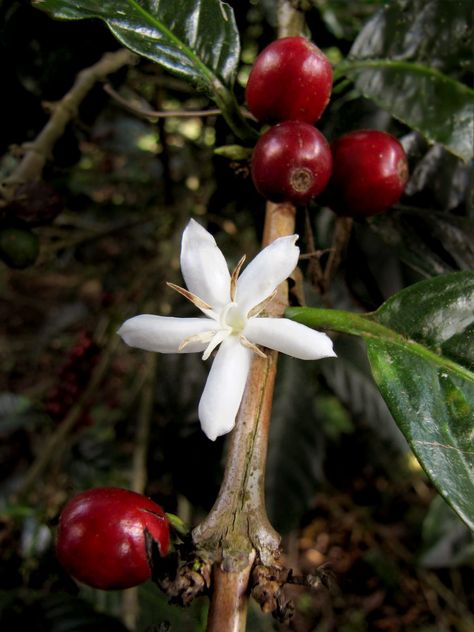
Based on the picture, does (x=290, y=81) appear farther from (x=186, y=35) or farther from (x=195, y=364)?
(x=195, y=364)

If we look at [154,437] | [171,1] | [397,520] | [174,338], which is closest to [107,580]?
[174,338]

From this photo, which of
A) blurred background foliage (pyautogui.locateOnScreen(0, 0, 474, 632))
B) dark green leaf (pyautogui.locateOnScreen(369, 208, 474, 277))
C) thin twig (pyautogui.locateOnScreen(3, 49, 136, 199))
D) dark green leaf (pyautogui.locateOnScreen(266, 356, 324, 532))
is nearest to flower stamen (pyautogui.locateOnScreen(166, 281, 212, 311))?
blurred background foliage (pyautogui.locateOnScreen(0, 0, 474, 632))

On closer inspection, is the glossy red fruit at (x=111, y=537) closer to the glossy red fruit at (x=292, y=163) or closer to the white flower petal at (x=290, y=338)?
the white flower petal at (x=290, y=338)

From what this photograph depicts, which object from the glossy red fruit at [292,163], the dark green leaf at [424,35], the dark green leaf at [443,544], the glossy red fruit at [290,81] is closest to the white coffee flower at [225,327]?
the glossy red fruit at [292,163]

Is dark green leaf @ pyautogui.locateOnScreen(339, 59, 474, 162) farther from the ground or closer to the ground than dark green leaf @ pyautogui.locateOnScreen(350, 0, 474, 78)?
closer to the ground

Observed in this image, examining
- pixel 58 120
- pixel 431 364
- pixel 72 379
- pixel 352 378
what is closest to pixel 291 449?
pixel 352 378

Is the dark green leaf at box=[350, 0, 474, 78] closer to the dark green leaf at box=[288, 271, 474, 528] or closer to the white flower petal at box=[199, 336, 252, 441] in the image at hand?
the dark green leaf at box=[288, 271, 474, 528]

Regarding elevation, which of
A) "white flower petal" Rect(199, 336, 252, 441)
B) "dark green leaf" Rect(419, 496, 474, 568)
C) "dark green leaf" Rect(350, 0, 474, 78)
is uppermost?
"dark green leaf" Rect(350, 0, 474, 78)
